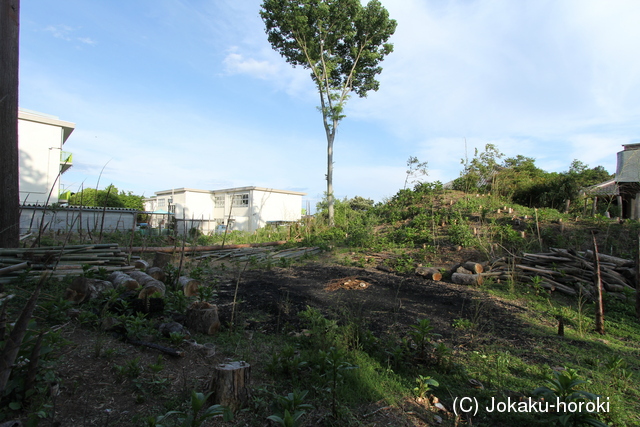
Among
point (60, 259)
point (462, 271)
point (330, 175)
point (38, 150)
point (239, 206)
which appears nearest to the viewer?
point (60, 259)

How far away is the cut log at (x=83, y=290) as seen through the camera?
394 cm

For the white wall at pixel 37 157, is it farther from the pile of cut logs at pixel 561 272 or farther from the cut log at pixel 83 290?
the pile of cut logs at pixel 561 272

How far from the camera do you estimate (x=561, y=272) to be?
20.6 feet

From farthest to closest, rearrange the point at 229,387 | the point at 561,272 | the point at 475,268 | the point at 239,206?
the point at 239,206 < the point at 475,268 < the point at 561,272 < the point at 229,387

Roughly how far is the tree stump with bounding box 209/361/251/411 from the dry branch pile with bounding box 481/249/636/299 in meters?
5.83

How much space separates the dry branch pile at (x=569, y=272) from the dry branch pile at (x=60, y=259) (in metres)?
7.23

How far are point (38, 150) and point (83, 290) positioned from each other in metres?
23.2

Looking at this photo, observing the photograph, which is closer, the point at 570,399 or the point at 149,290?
the point at 570,399

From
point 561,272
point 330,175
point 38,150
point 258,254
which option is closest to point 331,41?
point 330,175

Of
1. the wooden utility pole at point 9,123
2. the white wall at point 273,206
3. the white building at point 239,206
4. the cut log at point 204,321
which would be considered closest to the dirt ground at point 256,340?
the cut log at point 204,321

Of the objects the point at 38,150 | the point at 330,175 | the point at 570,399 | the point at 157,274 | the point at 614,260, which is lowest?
the point at 570,399

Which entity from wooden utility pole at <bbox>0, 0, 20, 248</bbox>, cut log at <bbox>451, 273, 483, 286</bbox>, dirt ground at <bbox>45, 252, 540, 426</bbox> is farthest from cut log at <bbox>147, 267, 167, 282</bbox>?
cut log at <bbox>451, 273, 483, 286</bbox>

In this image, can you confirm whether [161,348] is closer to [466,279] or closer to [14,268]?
[14,268]

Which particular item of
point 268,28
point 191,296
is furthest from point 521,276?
point 268,28
